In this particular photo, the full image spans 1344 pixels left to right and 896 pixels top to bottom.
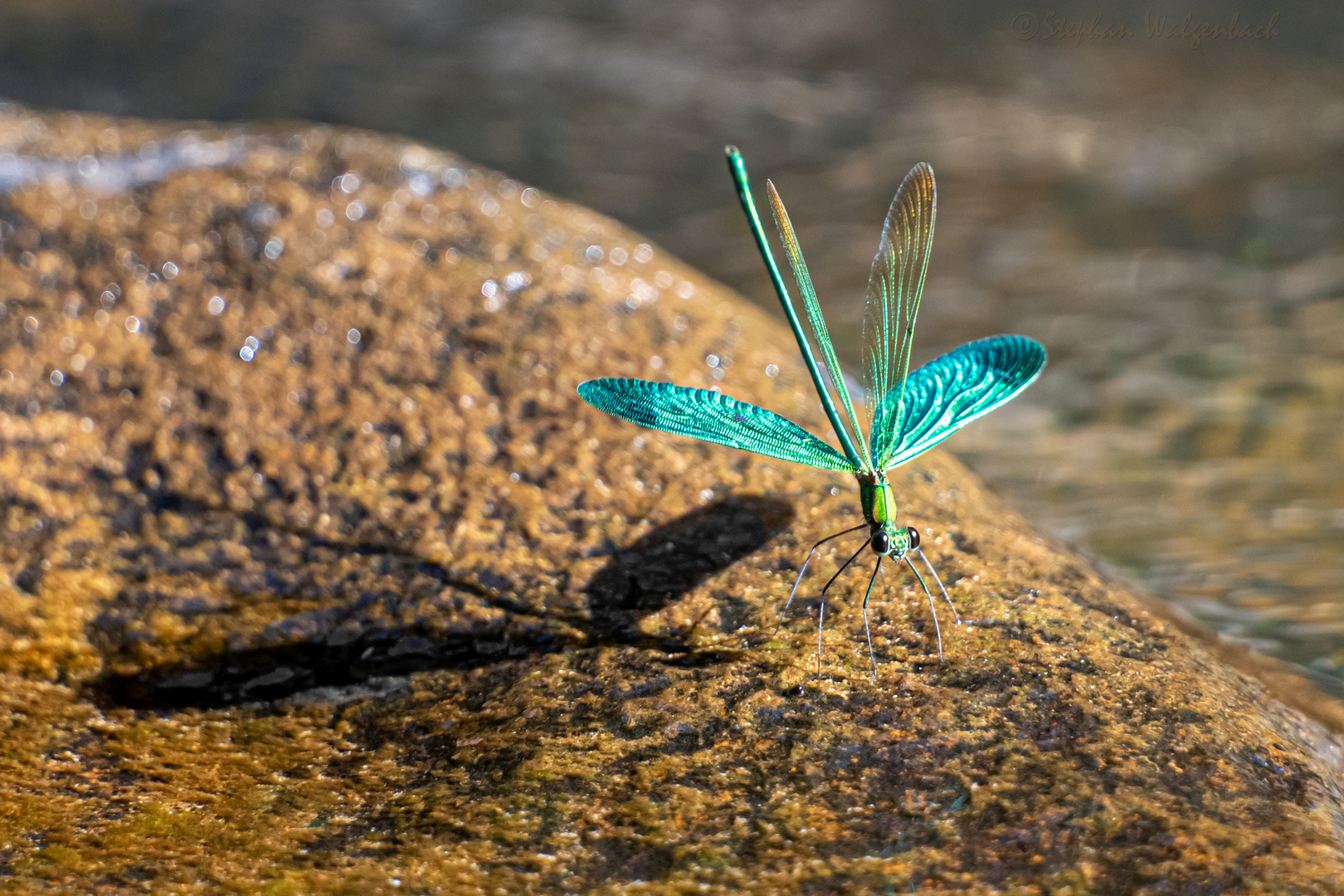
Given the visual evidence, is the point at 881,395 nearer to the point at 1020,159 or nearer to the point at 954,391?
the point at 954,391

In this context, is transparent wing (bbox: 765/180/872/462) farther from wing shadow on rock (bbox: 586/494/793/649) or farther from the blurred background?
the blurred background

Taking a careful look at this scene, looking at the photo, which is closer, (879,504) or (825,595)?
(879,504)

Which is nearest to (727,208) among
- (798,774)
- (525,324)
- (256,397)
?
(525,324)

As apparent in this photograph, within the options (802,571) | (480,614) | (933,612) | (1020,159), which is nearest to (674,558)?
(802,571)

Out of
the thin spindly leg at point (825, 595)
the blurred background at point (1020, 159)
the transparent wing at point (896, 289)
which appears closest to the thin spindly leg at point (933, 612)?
the thin spindly leg at point (825, 595)

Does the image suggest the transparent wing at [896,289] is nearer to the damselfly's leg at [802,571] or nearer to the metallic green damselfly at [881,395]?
the metallic green damselfly at [881,395]

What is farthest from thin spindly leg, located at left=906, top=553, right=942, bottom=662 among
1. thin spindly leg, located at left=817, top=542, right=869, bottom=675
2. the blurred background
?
the blurred background
